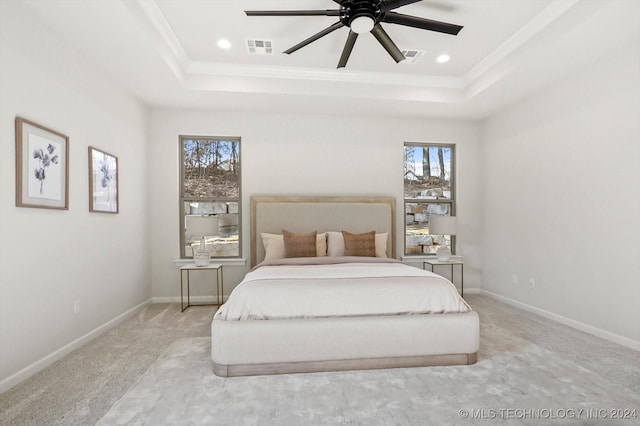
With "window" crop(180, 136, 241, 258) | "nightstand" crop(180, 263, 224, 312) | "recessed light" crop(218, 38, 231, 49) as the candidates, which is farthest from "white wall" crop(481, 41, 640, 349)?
"nightstand" crop(180, 263, 224, 312)

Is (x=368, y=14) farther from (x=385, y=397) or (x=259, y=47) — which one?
(x=385, y=397)

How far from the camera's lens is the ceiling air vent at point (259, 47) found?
10.7 feet

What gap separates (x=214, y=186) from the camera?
466 cm

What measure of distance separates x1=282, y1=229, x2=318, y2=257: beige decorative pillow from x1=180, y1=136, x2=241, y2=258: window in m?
0.96

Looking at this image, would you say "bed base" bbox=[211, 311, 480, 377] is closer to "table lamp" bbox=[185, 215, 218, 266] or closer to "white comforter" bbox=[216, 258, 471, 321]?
"white comforter" bbox=[216, 258, 471, 321]

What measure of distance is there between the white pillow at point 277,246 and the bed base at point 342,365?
5.94 feet

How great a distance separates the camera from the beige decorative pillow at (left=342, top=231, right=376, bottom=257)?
4.00 metres

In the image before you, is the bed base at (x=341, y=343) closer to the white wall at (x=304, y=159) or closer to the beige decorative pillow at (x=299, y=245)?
the beige decorative pillow at (x=299, y=245)

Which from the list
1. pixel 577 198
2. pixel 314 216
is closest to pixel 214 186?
pixel 314 216

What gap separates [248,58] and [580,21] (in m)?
2.95

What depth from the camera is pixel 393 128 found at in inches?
190

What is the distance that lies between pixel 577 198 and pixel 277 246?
3.22 meters

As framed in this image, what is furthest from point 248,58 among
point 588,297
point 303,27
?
point 588,297

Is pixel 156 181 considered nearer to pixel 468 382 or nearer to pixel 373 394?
pixel 373 394
